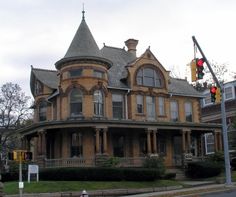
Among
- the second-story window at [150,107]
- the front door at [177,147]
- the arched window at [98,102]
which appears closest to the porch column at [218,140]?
the front door at [177,147]

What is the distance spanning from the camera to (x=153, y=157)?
1342 inches

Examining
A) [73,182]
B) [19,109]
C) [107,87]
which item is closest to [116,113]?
[107,87]

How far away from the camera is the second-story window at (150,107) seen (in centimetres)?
4009

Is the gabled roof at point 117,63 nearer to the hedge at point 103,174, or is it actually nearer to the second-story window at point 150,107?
the second-story window at point 150,107

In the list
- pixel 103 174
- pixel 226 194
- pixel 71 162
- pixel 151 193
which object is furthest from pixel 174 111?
pixel 226 194

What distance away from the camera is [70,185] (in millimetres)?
27219

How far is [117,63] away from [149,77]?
337cm

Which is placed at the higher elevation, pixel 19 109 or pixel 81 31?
pixel 81 31

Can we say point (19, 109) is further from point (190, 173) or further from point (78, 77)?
point (190, 173)

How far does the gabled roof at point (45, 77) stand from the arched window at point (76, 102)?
4132mm

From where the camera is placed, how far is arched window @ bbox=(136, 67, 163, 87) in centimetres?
4016

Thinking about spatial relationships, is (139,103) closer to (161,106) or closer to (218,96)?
Result: (161,106)

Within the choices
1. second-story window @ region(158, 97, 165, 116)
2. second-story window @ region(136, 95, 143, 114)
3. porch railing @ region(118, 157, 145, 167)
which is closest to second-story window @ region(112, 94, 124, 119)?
second-story window @ region(136, 95, 143, 114)

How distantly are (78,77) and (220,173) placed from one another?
13.8 metres
